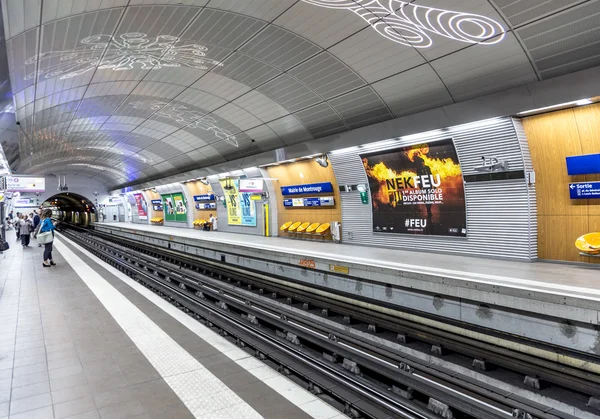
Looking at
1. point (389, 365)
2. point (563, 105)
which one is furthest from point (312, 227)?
point (389, 365)

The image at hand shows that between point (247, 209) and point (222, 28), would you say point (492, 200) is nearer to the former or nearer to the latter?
point (222, 28)

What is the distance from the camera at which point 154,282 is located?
9070 mm

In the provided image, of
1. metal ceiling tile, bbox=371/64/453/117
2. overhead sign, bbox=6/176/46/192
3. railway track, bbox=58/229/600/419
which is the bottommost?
railway track, bbox=58/229/600/419

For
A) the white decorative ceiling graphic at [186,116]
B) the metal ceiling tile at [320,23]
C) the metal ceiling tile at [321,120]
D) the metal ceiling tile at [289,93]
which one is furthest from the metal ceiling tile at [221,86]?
the metal ceiling tile at [320,23]

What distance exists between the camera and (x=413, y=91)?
300 inches

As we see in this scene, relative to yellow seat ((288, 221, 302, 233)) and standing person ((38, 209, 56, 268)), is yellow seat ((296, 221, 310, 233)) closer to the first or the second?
yellow seat ((288, 221, 302, 233))

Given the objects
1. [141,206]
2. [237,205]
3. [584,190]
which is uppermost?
[141,206]

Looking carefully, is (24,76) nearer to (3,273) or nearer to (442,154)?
(3,273)

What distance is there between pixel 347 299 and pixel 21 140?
14.4 m

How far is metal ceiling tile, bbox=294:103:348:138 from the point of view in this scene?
31.7 ft

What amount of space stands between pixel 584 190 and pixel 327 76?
518 cm

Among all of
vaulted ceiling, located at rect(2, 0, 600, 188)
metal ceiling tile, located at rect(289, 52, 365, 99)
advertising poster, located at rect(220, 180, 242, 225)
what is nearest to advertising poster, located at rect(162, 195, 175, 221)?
advertising poster, located at rect(220, 180, 242, 225)

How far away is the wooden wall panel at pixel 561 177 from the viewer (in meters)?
6.23

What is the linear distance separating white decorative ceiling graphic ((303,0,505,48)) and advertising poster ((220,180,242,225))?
1145 cm
